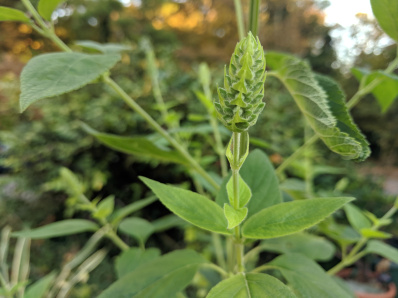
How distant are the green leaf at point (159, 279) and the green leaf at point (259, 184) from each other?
8 centimetres

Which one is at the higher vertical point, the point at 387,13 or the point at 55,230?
the point at 387,13

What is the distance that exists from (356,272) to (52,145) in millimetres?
1467

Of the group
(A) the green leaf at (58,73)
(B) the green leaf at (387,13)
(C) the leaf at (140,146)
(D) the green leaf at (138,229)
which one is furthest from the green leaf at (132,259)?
(B) the green leaf at (387,13)

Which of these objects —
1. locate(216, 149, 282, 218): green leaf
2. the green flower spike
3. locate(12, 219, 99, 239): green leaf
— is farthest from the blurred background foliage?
the green flower spike

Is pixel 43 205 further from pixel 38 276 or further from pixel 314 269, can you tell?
pixel 314 269

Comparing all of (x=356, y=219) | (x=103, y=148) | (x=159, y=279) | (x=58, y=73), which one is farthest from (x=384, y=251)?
(x=103, y=148)

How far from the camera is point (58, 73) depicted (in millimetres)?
255

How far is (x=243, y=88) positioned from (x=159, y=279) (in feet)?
0.75

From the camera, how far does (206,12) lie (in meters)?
3.54

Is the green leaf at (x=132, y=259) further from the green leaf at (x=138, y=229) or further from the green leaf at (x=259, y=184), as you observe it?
the green leaf at (x=259, y=184)

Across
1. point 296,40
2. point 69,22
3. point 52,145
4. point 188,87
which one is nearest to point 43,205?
point 52,145

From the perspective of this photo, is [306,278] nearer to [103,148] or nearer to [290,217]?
[290,217]

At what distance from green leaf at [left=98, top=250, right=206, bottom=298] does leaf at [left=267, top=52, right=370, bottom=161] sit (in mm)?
183

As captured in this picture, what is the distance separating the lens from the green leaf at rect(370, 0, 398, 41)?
304mm
